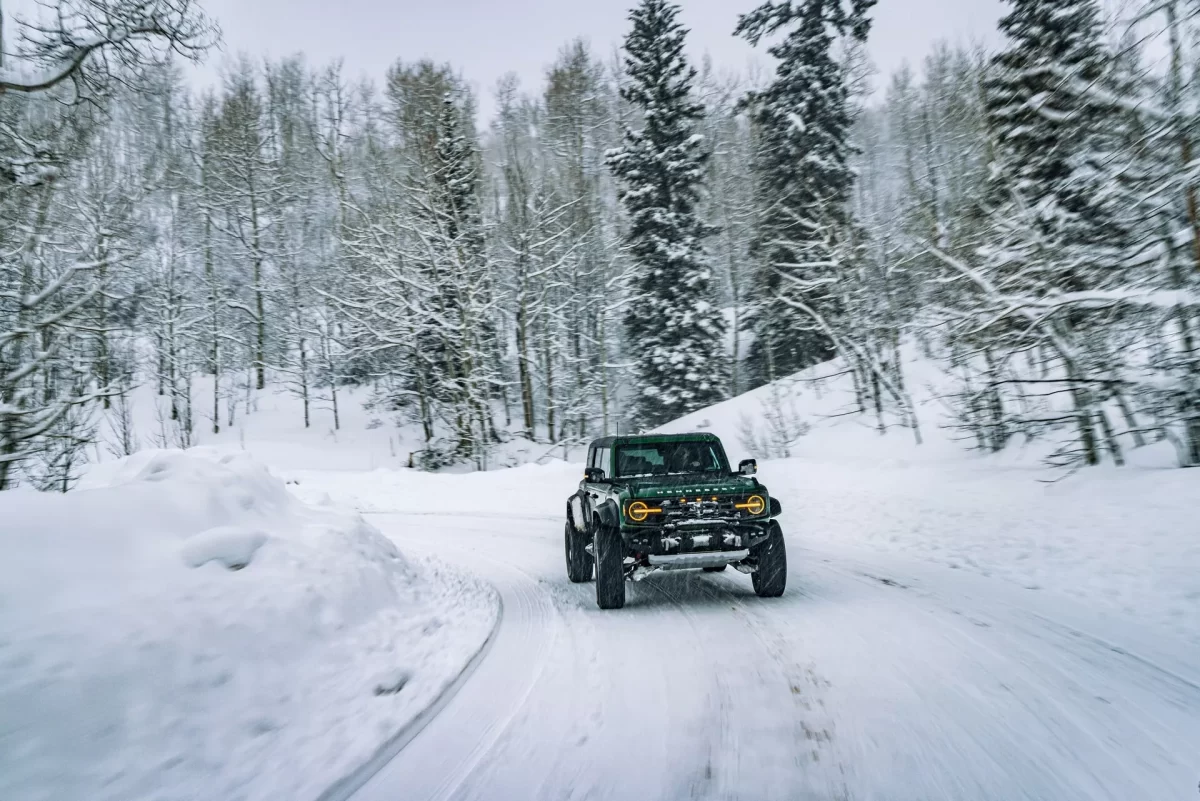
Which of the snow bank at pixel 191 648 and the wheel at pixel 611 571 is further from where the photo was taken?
the wheel at pixel 611 571

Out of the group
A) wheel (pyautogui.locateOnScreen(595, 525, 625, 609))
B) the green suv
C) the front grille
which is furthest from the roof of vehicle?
the front grille

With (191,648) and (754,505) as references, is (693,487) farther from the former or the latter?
(191,648)

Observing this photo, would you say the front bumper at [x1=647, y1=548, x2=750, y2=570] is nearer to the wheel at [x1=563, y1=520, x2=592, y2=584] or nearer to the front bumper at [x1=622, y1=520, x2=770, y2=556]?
the front bumper at [x1=622, y1=520, x2=770, y2=556]

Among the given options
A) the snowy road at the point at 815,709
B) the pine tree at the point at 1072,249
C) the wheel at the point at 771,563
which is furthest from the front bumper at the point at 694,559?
the pine tree at the point at 1072,249

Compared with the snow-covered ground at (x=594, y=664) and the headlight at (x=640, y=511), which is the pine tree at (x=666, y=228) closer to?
the snow-covered ground at (x=594, y=664)

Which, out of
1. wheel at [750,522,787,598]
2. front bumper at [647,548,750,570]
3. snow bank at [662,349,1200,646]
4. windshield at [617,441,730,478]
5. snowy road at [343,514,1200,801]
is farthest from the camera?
windshield at [617,441,730,478]

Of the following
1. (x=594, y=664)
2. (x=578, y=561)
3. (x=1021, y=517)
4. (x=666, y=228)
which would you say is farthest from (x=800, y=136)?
(x=594, y=664)

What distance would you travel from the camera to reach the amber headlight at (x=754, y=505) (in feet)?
22.9

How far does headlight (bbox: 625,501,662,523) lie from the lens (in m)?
6.91

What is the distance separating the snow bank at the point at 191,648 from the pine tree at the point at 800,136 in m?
21.9

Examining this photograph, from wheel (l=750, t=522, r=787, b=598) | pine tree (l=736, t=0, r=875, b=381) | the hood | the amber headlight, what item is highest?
pine tree (l=736, t=0, r=875, b=381)

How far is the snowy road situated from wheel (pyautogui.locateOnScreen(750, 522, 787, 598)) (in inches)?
7.7

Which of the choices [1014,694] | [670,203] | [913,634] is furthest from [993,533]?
[670,203]

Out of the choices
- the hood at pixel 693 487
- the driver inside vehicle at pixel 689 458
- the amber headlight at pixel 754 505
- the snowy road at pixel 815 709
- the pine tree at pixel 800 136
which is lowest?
the snowy road at pixel 815 709
